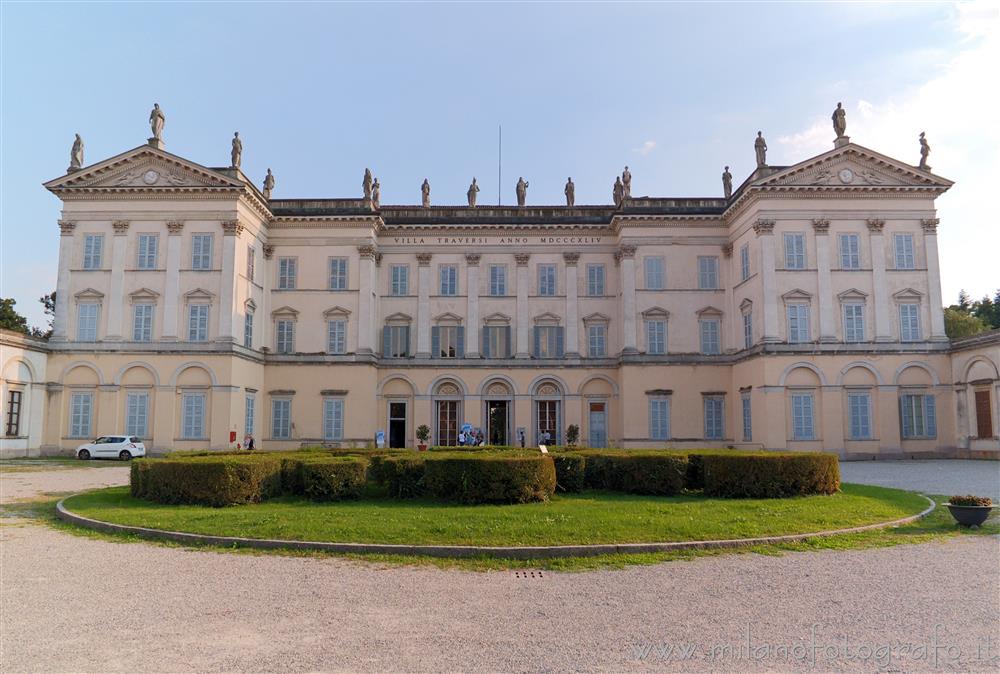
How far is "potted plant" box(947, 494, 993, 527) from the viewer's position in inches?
516

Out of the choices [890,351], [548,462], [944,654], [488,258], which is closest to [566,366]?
[488,258]

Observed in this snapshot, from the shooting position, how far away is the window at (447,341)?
40750mm

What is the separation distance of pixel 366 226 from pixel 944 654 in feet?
121

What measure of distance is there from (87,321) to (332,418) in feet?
44.6

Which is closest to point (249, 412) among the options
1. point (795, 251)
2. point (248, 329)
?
point (248, 329)

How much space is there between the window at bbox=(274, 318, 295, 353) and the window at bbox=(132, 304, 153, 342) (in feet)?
21.5

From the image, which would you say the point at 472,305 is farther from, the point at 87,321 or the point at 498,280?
the point at 87,321

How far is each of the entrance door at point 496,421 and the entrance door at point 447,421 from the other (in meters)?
1.93

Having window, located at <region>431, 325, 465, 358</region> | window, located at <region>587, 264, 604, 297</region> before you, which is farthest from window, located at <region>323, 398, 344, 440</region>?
window, located at <region>587, 264, 604, 297</region>

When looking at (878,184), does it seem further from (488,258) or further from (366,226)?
(366,226)

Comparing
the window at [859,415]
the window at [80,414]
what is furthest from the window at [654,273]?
the window at [80,414]

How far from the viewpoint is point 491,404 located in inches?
1591

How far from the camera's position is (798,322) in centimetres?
3506

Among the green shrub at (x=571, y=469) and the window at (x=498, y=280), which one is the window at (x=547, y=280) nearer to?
the window at (x=498, y=280)
